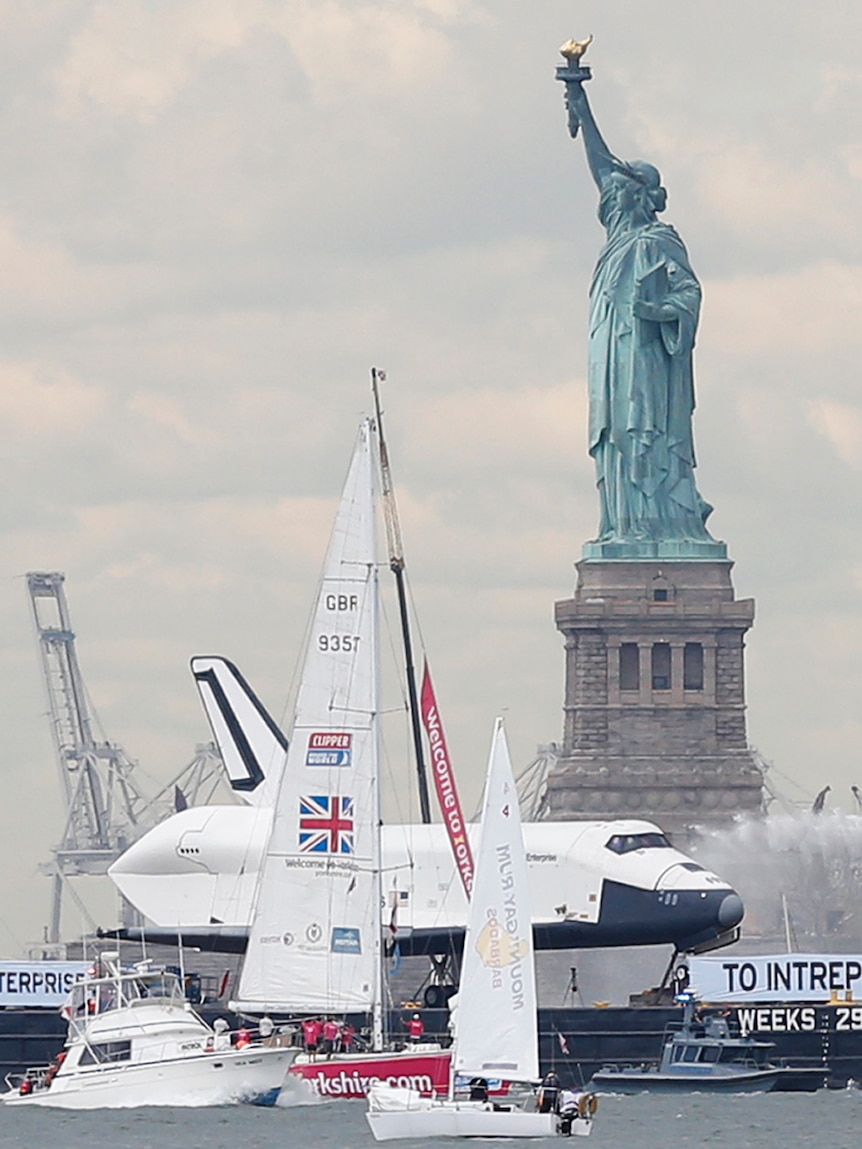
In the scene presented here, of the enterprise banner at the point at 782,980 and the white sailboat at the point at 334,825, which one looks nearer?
the white sailboat at the point at 334,825

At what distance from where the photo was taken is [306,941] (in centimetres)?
9538

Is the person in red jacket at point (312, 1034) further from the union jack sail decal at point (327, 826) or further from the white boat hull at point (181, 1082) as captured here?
the union jack sail decal at point (327, 826)

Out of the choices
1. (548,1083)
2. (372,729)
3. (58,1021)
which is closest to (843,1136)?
(548,1083)

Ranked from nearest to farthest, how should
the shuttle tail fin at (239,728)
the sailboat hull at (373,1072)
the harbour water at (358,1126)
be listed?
the sailboat hull at (373,1072) → the harbour water at (358,1126) → the shuttle tail fin at (239,728)

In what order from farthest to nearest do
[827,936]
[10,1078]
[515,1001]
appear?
[827,936], [10,1078], [515,1001]

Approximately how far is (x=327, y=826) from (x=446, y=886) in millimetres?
20147

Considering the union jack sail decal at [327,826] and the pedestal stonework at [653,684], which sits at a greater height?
the pedestal stonework at [653,684]

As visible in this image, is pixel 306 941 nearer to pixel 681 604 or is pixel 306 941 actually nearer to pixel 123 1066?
pixel 123 1066

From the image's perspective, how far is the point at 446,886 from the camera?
378 feet

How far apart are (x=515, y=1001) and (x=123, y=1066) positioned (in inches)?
470

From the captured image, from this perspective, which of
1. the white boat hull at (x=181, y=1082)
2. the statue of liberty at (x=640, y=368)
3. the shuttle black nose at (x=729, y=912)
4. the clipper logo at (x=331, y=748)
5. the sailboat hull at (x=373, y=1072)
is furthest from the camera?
the statue of liberty at (x=640, y=368)

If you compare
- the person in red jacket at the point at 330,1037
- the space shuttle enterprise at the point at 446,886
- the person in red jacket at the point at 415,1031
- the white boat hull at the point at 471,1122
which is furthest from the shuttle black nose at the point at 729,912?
the white boat hull at the point at 471,1122

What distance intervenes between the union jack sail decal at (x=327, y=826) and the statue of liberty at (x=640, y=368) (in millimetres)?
58121

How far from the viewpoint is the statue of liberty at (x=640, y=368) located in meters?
154
